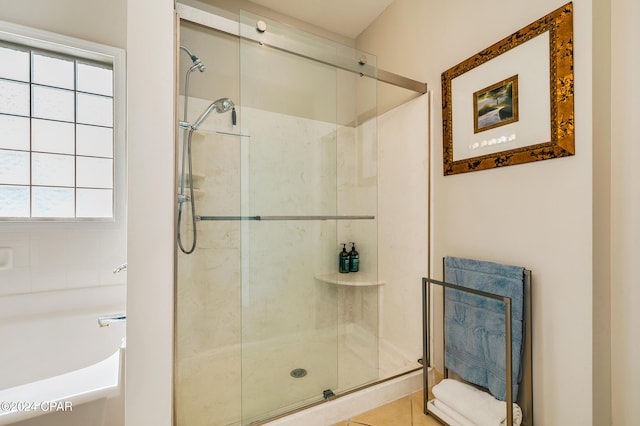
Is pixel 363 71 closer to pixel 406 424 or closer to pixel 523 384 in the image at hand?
pixel 523 384

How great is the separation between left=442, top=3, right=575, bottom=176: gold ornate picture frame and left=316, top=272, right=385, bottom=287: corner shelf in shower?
0.75m

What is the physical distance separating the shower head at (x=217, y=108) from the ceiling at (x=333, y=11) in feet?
3.28

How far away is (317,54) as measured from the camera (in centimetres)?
136

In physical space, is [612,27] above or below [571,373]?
above

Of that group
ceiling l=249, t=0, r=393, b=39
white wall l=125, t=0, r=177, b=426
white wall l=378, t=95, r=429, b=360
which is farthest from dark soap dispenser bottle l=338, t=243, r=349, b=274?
ceiling l=249, t=0, r=393, b=39

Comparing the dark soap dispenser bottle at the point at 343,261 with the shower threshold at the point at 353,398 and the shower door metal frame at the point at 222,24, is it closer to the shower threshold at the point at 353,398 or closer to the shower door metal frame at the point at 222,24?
the shower threshold at the point at 353,398

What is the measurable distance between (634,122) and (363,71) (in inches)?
43.3

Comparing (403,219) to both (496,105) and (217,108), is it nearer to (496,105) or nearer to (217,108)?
(496,105)

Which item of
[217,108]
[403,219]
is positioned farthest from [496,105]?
[217,108]

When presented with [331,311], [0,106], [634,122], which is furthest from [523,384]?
[0,106]

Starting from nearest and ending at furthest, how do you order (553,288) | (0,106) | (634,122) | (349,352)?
(634,122) → (553,288) → (349,352) → (0,106)

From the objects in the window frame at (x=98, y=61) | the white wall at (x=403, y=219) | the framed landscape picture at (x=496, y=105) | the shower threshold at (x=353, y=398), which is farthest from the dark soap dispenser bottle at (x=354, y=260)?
the window frame at (x=98, y=61)

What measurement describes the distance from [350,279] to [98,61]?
82.4 inches

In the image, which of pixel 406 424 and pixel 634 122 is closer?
pixel 634 122
